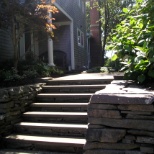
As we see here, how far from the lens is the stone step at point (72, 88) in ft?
17.7

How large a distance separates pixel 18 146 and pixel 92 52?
1568 centimetres

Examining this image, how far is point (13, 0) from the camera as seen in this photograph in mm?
6508

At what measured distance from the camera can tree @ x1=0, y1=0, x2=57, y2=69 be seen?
648 centimetres

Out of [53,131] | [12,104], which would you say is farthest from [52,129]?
[12,104]

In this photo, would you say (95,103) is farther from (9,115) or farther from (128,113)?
(9,115)

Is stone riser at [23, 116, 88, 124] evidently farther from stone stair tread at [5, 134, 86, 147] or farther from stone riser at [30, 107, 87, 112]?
stone stair tread at [5, 134, 86, 147]

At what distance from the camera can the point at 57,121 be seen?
4.70 m

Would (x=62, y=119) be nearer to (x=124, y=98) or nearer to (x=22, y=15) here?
(x=124, y=98)

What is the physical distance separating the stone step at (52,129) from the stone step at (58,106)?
50 centimetres

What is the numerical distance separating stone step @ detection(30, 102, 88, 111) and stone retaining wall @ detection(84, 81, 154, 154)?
1.92 m

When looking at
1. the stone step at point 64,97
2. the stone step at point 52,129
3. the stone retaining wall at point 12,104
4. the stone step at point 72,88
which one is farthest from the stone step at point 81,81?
the stone step at point 52,129

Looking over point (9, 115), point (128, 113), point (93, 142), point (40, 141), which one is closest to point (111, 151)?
point (93, 142)

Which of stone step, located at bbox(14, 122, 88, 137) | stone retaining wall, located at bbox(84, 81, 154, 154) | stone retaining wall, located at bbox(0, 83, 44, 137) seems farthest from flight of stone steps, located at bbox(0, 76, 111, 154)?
stone retaining wall, located at bbox(84, 81, 154, 154)

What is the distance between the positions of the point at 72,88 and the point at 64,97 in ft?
1.29
